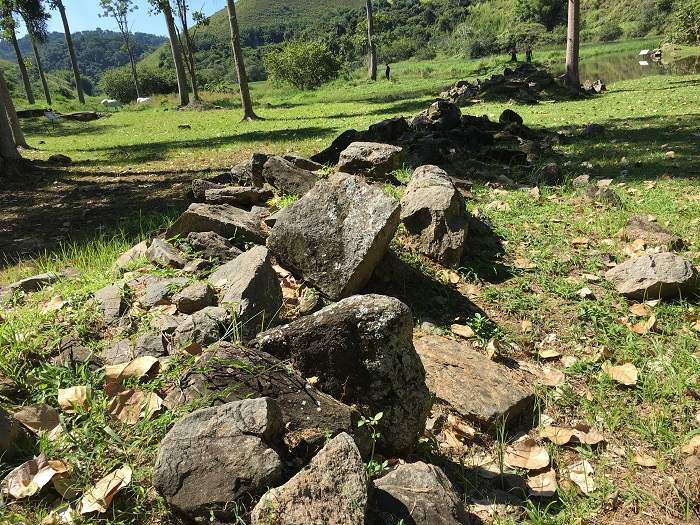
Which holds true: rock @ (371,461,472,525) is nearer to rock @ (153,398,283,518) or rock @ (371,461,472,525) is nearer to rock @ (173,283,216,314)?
rock @ (153,398,283,518)

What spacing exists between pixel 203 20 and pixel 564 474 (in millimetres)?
29761

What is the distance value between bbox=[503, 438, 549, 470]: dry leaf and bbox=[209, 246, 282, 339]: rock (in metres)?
1.49

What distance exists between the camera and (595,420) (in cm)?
295

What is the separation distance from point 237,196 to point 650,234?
4.01 meters

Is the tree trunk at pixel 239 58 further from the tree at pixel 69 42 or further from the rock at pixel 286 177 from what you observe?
the tree at pixel 69 42

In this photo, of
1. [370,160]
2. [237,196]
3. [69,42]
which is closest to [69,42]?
[69,42]

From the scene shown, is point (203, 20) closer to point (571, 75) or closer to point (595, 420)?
point (571, 75)

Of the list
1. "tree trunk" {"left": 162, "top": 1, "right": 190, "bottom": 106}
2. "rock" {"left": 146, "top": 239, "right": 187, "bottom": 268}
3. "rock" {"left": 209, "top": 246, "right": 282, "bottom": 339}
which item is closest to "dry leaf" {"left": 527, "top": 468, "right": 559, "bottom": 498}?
"rock" {"left": 209, "top": 246, "right": 282, "bottom": 339}

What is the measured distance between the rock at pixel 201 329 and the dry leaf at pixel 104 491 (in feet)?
2.70

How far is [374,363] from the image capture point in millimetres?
2441

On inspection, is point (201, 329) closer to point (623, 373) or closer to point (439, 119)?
point (623, 373)

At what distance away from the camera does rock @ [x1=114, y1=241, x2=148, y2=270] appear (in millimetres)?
4005

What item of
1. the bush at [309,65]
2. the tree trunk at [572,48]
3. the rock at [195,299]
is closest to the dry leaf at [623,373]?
the rock at [195,299]

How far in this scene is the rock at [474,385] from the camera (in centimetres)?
289
